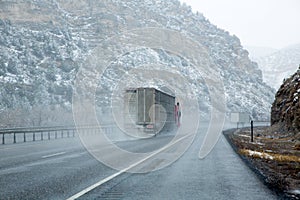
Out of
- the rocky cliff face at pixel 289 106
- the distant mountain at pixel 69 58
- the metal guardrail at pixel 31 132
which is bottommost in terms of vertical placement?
the metal guardrail at pixel 31 132

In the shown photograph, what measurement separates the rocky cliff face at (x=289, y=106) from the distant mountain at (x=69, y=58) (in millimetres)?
28164

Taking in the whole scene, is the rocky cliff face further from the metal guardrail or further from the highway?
the metal guardrail

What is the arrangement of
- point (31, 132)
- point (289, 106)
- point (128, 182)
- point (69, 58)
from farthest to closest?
point (69, 58) < point (289, 106) < point (31, 132) < point (128, 182)

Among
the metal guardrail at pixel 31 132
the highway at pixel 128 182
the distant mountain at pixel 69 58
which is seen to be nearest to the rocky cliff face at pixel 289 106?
the highway at pixel 128 182

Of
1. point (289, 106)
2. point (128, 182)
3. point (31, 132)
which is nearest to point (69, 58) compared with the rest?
point (31, 132)

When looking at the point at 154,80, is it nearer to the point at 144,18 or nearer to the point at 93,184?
the point at 144,18

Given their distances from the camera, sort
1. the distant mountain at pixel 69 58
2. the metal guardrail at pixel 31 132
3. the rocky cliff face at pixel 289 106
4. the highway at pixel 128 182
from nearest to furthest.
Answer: the highway at pixel 128 182
the rocky cliff face at pixel 289 106
the metal guardrail at pixel 31 132
the distant mountain at pixel 69 58

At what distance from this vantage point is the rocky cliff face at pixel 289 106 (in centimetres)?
2747

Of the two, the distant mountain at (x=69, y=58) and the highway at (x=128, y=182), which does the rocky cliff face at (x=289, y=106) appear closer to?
the highway at (x=128, y=182)

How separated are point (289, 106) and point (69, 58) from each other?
237ft

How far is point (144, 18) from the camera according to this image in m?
182

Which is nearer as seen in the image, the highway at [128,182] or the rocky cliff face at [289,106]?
the highway at [128,182]

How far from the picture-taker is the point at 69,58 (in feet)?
318

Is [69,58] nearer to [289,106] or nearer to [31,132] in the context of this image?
[31,132]
